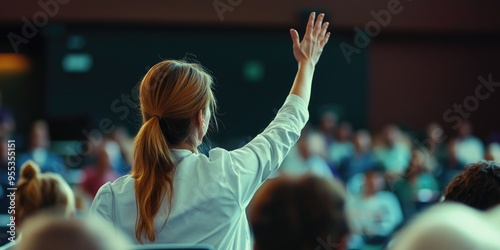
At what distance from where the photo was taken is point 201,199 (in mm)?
1897

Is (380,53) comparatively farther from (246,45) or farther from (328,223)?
(328,223)

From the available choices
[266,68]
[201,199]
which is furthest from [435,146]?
[201,199]

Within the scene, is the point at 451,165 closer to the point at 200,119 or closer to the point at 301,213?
the point at 200,119

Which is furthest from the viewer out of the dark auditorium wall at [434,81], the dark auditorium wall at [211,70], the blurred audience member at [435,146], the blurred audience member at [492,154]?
the dark auditorium wall at [434,81]

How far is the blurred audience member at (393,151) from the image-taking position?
8.71 metres

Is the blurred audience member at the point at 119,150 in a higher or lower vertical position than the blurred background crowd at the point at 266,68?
lower

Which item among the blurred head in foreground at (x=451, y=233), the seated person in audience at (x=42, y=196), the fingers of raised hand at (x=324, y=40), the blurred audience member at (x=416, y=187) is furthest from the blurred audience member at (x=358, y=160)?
the blurred head in foreground at (x=451, y=233)

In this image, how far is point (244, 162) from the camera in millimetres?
1949

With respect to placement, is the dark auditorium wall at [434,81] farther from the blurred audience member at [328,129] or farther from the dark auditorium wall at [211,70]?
the blurred audience member at [328,129]

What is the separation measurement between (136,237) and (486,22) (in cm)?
1100

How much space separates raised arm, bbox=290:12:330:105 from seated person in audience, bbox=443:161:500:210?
0.46 m

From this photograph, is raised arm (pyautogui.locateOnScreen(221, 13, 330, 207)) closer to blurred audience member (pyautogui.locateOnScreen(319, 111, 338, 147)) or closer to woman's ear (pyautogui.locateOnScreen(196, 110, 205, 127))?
woman's ear (pyautogui.locateOnScreen(196, 110, 205, 127))

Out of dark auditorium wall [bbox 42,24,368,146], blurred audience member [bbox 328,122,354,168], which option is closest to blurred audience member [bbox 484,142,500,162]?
blurred audience member [bbox 328,122,354,168]

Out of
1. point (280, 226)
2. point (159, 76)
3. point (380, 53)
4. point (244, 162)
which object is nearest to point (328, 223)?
point (280, 226)
